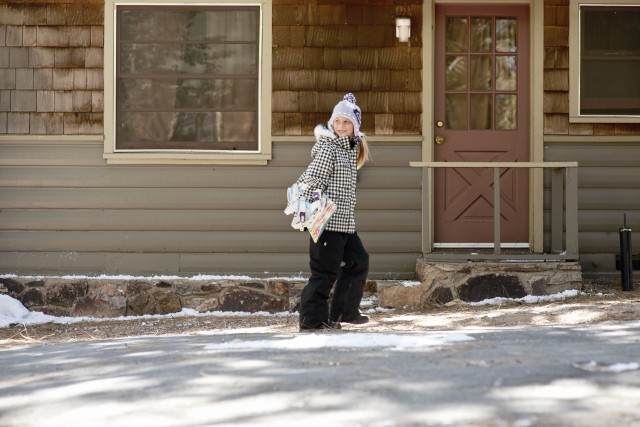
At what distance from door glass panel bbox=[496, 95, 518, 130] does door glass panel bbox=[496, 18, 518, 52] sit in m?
0.46

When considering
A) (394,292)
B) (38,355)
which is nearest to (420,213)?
(394,292)

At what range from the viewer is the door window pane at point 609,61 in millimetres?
9984

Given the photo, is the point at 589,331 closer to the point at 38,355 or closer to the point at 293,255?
the point at 38,355

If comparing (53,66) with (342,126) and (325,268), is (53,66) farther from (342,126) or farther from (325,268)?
(325,268)

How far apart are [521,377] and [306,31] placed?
6.13 m

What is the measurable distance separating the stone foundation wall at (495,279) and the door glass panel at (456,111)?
1.43m

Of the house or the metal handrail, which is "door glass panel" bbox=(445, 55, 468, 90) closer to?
the house

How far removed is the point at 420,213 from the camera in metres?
9.94

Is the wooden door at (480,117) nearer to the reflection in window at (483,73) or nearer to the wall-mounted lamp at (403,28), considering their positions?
the reflection in window at (483,73)

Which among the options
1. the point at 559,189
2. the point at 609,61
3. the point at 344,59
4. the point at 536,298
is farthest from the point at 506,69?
the point at 536,298

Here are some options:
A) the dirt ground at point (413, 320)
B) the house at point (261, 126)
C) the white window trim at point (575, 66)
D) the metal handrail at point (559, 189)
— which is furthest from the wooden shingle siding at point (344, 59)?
the dirt ground at point (413, 320)

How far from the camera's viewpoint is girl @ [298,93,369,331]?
707cm

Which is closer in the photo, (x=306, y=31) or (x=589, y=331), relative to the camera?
(x=589, y=331)

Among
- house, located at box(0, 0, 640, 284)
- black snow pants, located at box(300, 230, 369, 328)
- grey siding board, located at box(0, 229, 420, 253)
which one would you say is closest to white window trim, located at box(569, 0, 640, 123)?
house, located at box(0, 0, 640, 284)
